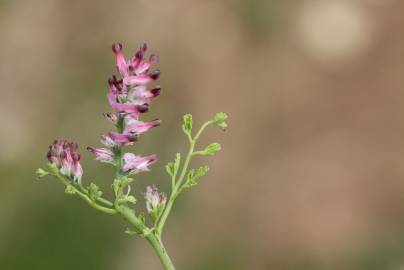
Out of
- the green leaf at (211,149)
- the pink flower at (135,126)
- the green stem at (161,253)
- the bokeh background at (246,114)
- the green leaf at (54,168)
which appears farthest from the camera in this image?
the bokeh background at (246,114)

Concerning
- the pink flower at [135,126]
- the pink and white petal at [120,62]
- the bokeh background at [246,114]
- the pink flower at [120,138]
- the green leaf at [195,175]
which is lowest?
the bokeh background at [246,114]

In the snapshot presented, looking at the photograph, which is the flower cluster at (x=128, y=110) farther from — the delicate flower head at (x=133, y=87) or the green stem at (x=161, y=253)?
the green stem at (x=161, y=253)

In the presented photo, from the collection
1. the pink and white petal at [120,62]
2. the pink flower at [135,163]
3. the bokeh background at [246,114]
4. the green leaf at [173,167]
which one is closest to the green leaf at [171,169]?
the green leaf at [173,167]

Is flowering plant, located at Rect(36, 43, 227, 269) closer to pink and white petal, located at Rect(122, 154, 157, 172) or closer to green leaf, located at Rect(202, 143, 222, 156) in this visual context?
pink and white petal, located at Rect(122, 154, 157, 172)

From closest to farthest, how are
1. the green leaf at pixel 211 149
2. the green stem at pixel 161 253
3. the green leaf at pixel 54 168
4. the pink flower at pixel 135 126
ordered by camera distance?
the green stem at pixel 161 253 < the pink flower at pixel 135 126 < the green leaf at pixel 54 168 < the green leaf at pixel 211 149

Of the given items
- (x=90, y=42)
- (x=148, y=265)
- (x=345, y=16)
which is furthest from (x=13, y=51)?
(x=345, y=16)

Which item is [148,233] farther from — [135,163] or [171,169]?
[171,169]

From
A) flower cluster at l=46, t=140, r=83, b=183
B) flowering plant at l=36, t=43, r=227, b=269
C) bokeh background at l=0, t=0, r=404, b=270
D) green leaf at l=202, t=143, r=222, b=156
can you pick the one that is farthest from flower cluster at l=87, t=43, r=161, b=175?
bokeh background at l=0, t=0, r=404, b=270

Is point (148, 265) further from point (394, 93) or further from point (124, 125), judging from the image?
point (124, 125)
